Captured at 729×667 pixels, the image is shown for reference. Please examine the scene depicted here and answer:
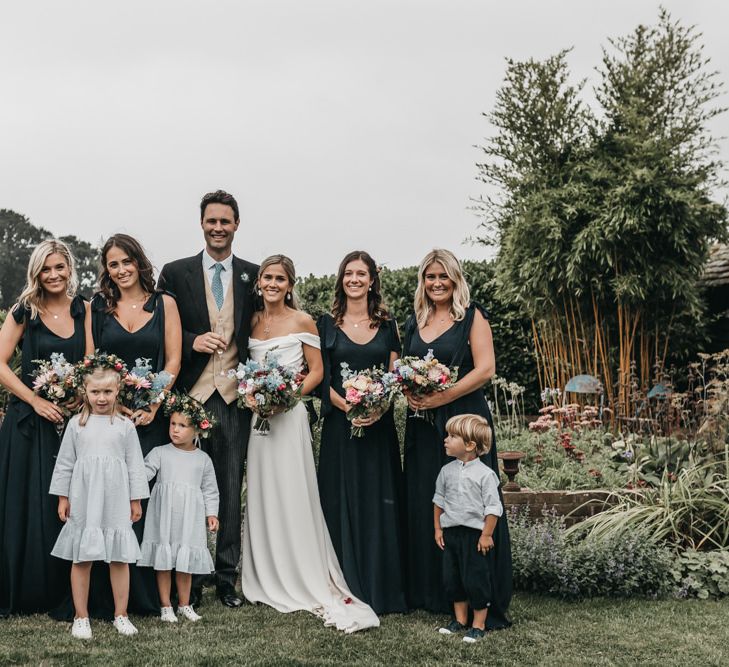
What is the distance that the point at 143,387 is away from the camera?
16.9ft

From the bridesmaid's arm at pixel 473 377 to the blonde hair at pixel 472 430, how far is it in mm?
237

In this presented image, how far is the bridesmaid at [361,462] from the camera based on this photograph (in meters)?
5.57

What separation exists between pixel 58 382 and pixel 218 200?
5.41 feet

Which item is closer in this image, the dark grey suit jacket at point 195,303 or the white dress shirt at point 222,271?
the dark grey suit jacket at point 195,303

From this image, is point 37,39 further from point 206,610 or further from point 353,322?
point 206,610

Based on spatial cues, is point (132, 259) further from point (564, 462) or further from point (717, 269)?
point (717, 269)

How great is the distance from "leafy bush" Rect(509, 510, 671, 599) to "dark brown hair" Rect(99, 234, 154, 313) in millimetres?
3213

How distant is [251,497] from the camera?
5824 mm

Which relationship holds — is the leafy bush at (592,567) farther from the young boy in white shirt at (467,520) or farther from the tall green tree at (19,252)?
the tall green tree at (19,252)

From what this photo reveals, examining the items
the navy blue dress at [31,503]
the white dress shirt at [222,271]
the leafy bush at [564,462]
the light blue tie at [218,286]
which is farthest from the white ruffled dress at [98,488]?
the leafy bush at [564,462]

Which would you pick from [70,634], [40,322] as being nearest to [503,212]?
[40,322]

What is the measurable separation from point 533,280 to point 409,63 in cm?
436

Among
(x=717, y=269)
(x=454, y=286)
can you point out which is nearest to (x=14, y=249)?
(x=717, y=269)

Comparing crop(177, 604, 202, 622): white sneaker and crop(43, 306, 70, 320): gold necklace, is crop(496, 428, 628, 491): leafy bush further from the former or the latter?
crop(43, 306, 70, 320): gold necklace
